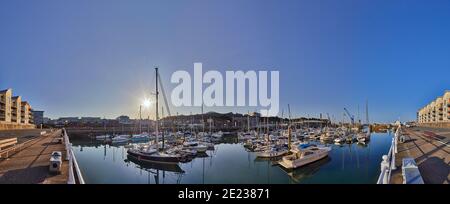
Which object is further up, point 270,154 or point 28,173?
point 28,173

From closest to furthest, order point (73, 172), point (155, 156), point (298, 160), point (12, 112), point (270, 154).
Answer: point (73, 172)
point (298, 160)
point (155, 156)
point (270, 154)
point (12, 112)

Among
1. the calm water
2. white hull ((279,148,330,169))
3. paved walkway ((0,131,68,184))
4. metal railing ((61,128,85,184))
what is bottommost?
the calm water

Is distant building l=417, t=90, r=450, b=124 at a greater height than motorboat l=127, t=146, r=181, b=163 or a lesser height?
greater

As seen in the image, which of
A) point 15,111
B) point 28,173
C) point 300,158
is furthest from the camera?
point 15,111

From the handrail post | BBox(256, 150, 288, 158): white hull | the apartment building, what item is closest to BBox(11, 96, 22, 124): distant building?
the apartment building

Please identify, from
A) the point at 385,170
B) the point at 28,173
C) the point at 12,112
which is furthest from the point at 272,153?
the point at 12,112

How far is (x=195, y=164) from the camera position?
18.0 m

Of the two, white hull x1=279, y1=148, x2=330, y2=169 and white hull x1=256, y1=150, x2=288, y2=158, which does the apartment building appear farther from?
white hull x1=279, y1=148, x2=330, y2=169

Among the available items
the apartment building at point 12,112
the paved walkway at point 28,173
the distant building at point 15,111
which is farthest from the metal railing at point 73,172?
the distant building at point 15,111

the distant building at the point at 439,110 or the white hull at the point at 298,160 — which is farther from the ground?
the distant building at the point at 439,110

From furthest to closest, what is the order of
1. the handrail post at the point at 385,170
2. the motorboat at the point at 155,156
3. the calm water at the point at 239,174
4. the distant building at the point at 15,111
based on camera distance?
the distant building at the point at 15,111
the motorboat at the point at 155,156
the calm water at the point at 239,174
the handrail post at the point at 385,170

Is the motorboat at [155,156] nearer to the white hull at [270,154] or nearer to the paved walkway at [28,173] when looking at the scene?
the white hull at [270,154]

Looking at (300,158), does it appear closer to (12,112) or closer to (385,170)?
(385,170)

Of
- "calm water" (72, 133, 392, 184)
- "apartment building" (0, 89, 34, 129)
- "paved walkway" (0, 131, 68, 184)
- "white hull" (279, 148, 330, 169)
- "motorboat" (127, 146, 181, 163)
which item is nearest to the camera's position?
"paved walkway" (0, 131, 68, 184)
